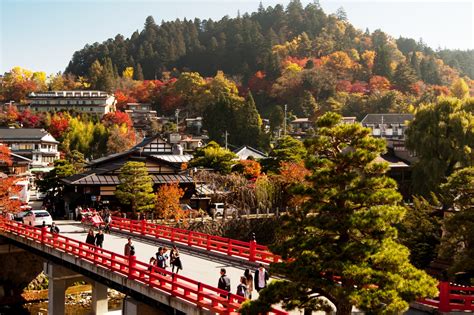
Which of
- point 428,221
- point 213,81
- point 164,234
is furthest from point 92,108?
point 428,221

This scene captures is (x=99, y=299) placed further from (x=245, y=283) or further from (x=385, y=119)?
(x=385, y=119)

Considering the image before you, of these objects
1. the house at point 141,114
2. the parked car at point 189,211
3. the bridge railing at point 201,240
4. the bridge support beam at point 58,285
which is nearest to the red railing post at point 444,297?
the bridge railing at point 201,240

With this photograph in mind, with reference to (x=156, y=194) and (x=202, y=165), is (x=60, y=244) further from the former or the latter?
(x=202, y=165)

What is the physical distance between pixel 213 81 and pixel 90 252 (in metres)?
91.3

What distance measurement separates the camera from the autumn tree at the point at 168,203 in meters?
40.6

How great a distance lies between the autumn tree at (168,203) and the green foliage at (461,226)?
23.7 metres

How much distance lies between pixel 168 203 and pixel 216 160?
1415cm

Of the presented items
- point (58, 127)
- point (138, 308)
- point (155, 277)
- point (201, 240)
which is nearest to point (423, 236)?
point (201, 240)

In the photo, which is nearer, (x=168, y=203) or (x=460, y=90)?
(x=168, y=203)

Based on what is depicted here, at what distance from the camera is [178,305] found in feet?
49.9

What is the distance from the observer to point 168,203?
40.6m

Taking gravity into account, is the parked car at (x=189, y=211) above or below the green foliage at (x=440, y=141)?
below

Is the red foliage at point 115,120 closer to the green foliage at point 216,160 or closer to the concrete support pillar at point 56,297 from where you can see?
the green foliage at point 216,160

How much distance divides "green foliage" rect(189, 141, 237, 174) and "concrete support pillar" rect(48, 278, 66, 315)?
29015 millimetres
